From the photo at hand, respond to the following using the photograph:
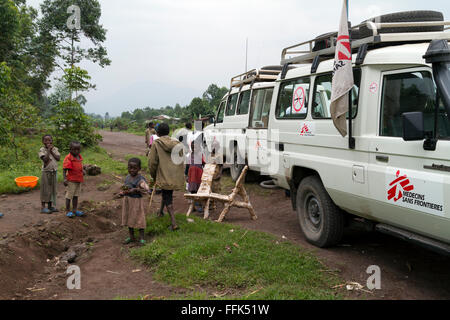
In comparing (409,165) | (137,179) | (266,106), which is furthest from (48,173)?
(409,165)

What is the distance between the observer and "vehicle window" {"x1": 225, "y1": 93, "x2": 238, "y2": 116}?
10196 mm

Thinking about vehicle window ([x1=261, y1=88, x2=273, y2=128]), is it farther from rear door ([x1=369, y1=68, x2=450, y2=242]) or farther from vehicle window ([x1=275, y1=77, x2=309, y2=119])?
rear door ([x1=369, y1=68, x2=450, y2=242])

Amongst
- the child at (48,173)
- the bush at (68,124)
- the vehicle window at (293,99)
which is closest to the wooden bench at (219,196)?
the vehicle window at (293,99)

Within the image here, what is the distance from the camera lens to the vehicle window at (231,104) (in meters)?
10.2

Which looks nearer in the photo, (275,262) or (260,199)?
(275,262)

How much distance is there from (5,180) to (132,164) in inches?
224

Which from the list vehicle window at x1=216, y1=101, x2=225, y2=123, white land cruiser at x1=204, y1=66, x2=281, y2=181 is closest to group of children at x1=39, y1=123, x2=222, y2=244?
white land cruiser at x1=204, y1=66, x2=281, y2=181

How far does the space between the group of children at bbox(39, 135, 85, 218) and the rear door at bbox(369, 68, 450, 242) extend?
5217 mm

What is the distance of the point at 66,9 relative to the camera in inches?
777

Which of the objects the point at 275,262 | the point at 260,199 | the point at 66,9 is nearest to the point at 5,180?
the point at 260,199

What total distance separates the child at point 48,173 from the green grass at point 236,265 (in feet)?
9.05

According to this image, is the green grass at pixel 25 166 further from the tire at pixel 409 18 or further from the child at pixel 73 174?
the tire at pixel 409 18
